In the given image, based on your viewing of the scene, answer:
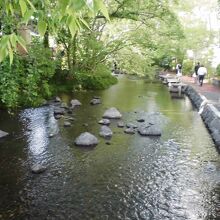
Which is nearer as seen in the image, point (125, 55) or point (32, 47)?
point (32, 47)

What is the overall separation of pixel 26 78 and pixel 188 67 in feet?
91.5

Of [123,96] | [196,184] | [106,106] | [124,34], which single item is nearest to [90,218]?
[196,184]

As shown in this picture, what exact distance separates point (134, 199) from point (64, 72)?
57.8 feet

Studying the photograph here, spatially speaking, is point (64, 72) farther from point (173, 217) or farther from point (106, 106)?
point (173, 217)

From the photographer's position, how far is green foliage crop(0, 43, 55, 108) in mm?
13804

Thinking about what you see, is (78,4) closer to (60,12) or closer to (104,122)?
(60,12)

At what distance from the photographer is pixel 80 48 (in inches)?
970

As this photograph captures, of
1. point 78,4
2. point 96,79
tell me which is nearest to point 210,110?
point 96,79

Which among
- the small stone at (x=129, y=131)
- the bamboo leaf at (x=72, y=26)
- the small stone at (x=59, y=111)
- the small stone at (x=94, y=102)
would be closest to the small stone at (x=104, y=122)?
the small stone at (x=129, y=131)

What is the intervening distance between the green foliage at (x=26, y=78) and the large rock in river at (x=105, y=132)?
3.84 m

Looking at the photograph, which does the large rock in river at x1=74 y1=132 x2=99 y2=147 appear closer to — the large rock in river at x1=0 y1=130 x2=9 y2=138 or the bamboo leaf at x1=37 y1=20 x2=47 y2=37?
the large rock in river at x1=0 y1=130 x2=9 y2=138

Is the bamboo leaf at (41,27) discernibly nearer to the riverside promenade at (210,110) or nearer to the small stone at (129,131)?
the riverside promenade at (210,110)

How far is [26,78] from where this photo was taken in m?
15.9

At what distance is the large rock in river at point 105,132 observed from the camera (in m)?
12.2
